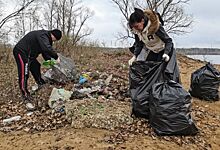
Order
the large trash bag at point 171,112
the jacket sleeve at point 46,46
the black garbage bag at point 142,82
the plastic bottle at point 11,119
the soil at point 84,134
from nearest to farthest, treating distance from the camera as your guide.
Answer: the soil at point 84,134 < the large trash bag at point 171,112 < the black garbage bag at point 142,82 < the plastic bottle at point 11,119 < the jacket sleeve at point 46,46

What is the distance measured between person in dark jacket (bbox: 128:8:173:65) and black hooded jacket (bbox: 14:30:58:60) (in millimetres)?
1252

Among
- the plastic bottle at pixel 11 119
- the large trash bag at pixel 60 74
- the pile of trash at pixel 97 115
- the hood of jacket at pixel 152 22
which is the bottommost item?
the plastic bottle at pixel 11 119

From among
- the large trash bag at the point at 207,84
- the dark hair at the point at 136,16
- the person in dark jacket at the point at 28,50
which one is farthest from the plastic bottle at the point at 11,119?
the large trash bag at the point at 207,84

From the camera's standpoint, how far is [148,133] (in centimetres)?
350

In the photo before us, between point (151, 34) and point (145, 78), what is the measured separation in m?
0.52

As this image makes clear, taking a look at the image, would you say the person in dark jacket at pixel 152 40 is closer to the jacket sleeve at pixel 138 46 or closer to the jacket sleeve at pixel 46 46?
the jacket sleeve at pixel 138 46

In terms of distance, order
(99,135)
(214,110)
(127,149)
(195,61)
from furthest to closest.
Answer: (195,61), (214,110), (99,135), (127,149)

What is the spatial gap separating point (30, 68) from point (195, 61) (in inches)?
340

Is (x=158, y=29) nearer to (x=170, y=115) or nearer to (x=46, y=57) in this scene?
(x=170, y=115)

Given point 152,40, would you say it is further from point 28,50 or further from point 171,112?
point 28,50

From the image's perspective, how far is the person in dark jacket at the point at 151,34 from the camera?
3646 mm

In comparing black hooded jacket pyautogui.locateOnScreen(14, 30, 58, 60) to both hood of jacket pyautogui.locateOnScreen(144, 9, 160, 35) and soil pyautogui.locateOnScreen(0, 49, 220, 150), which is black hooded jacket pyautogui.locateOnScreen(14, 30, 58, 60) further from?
hood of jacket pyautogui.locateOnScreen(144, 9, 160, 35)

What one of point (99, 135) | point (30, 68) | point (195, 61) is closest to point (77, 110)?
point (99, 135)

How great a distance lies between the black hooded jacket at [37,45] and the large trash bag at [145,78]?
1313 mm
